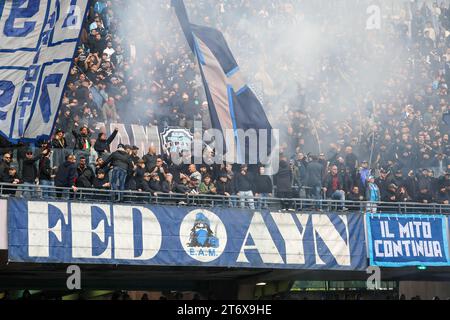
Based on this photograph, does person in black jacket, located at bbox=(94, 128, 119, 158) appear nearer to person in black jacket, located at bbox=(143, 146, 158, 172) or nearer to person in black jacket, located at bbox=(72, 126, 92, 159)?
person in black jacket, located at bbox=(72, 126, 92, 159)

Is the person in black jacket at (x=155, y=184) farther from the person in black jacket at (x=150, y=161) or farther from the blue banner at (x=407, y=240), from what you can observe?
the blue banner at (x=407, y=240)

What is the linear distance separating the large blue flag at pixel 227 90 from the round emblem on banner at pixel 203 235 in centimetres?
153

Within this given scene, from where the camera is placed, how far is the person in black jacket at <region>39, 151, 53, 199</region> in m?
20.8

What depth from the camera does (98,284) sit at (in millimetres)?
26812

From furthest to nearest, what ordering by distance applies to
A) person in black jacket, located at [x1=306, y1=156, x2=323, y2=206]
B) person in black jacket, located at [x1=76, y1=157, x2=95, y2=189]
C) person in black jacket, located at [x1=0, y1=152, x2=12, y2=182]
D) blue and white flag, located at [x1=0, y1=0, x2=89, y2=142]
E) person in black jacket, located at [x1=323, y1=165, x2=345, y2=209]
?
person in black jacket, located at [x1=323, y1=165, x2=345, y2=209] → person in black jacket, located at [x1=306, y1=156, x2=323, y2=206] → person in black jacket, located at [x1=76, y1=157, x2=95, y2=189] → person in black jacket, located at [x1=0, y1=152, x2=12, y2=182] → blue and white flag, located at [x1=0, y1=0, x2=89, y2=142]

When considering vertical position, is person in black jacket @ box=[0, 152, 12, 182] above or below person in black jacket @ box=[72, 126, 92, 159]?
below

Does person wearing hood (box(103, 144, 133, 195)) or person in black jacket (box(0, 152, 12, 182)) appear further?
person wearing hood (box(103, 144, 133, 195))

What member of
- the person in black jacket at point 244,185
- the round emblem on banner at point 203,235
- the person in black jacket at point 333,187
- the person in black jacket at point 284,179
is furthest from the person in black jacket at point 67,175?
the person in black jacket at point 333,187

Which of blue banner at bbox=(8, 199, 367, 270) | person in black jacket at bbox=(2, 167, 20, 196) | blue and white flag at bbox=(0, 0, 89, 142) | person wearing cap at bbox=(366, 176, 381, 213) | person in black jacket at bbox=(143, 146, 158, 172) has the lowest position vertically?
blue banner at bbox=(8, 199, 367, 270)

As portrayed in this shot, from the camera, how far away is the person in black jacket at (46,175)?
68.3ft

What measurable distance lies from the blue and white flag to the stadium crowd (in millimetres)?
1644

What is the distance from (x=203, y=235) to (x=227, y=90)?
117 inches

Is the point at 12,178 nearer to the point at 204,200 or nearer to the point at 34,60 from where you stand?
the point at 34,60

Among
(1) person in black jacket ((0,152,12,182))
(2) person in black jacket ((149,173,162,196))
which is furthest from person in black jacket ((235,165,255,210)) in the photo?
(1) person in black jacket ((0,152,12,182))
